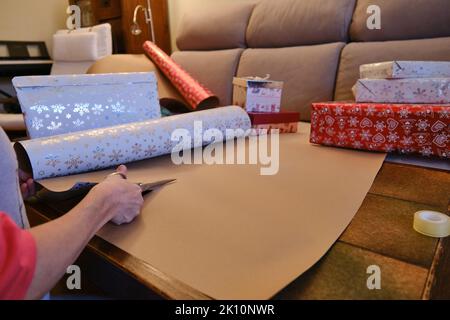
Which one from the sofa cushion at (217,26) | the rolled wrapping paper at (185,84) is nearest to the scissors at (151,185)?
the rolled wrapping paper at (185,84)

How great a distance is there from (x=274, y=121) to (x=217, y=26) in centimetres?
105

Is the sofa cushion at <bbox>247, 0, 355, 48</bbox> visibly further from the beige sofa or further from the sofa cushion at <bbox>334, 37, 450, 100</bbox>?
the sofa cushion at <bbox>334, 37, 450, 100</bbox>

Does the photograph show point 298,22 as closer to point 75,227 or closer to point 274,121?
point 274,121

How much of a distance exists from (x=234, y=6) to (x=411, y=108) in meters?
1.47

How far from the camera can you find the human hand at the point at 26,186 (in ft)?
2.48

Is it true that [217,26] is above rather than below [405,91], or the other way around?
above

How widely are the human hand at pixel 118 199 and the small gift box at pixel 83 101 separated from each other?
46 cm

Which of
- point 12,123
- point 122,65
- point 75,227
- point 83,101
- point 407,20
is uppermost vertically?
point 407,20

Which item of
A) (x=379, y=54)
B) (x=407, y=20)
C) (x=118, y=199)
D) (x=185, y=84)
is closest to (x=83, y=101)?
(x=118, y=199)

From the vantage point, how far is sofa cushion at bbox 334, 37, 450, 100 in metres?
1.29

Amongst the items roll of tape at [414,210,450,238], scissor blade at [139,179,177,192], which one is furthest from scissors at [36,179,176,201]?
roll of tape at [414,210,450,238]

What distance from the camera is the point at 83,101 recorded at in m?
0.98

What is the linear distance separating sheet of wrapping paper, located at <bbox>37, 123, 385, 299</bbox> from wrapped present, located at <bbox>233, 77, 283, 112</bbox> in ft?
1.28
